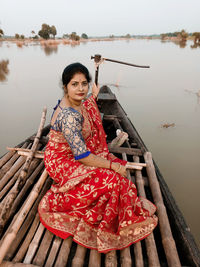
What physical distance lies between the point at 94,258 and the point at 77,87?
1301 mm

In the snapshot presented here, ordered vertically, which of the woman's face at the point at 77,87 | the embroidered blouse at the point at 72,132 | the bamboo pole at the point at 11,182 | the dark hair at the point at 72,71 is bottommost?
the bamboo pole at the point at 11,182

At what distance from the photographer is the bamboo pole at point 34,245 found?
1.21 metres

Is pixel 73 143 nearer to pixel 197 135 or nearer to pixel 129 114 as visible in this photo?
pixel 197 135

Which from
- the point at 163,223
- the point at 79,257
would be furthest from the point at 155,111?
the point at 79,257

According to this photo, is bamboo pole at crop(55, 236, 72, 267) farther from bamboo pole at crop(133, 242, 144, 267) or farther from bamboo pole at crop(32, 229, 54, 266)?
bamboo pole at crop(133, 242, 144, 267)

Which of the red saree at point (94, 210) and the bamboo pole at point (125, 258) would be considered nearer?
the bamboo pole at point (125, 258)

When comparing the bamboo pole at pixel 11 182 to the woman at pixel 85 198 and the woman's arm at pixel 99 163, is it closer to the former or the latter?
the woman at pixel 85 198

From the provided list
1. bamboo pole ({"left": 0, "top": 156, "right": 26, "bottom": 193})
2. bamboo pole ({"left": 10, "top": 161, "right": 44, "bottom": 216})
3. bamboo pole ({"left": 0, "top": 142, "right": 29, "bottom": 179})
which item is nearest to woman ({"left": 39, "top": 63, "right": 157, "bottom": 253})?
bamboo pole ({"left": 10, "top": 161, "right": 44, "bottom": 216})

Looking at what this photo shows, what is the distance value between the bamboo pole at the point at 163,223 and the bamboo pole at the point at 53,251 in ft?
2.60

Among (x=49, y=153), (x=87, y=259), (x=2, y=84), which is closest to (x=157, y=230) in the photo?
(x=87, y=259)

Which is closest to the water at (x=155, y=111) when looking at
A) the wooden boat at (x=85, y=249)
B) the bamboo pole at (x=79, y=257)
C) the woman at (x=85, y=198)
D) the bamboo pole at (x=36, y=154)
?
the woman at (x=85, y=198)

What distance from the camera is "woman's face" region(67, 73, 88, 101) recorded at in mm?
1458

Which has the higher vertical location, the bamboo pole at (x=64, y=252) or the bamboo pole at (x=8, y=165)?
the bamboo pole at (x=8, y=165)

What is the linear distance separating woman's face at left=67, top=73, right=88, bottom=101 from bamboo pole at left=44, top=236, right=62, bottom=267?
1138mm
